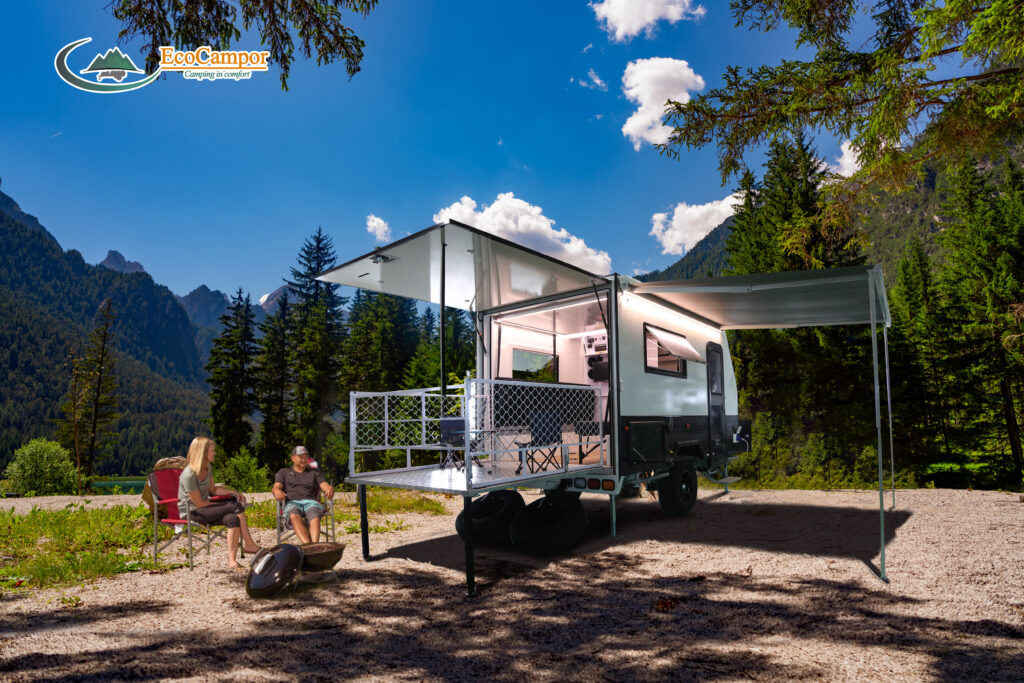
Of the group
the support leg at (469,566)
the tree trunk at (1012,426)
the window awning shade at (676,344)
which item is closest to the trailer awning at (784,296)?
the window awning shade at (676,344)

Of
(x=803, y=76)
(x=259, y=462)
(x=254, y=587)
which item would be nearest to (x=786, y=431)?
(x=803, y=76)

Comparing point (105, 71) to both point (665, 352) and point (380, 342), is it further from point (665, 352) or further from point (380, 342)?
point (380, 342)

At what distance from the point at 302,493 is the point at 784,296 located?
5637 mm

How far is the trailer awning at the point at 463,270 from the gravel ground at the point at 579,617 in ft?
9.34

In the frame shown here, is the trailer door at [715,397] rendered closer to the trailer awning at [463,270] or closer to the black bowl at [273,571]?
the trailer awning at [463,270]

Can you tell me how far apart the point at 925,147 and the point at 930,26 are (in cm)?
207

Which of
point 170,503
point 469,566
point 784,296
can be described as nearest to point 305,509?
point 170,503

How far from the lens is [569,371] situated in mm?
8883

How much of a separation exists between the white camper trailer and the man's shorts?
1.34 ft

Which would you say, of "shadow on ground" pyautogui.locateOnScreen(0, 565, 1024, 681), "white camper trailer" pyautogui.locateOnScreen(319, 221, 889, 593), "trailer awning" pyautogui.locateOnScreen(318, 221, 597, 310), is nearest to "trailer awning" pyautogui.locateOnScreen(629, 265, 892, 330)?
"white camper trailer" pyautogui.locateOnScreen(319, 221, 889, 593)

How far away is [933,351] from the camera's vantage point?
60.7 ft

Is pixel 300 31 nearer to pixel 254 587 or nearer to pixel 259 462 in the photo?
pixel 254 587

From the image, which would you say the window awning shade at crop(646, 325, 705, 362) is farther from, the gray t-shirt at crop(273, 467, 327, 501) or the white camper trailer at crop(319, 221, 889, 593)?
the gray t-shirt at crop(273, 467, 327, 501)

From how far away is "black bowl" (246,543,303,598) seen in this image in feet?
13.8
